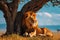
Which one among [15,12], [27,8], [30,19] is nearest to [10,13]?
[15,12]

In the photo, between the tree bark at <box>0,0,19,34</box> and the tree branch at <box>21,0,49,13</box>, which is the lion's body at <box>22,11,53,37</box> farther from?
the tree bark at <box>0,0,19,34</box>

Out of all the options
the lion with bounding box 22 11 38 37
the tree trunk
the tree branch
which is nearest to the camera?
the lion with bounding box 22 11 38 37

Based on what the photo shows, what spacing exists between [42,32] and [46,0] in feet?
6.38

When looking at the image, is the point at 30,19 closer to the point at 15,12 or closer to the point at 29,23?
the point at 29,23

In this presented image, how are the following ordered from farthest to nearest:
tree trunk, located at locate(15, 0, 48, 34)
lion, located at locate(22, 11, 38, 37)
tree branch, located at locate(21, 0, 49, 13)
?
tree branch, located at locate(21, 0, 49, 13), tree trunk, located at locate(15, 0, 48, 34), lion, located at locate(22, 11, 38, 37)

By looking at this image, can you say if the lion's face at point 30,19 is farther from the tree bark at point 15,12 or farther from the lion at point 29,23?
the tree bark at point 15,12

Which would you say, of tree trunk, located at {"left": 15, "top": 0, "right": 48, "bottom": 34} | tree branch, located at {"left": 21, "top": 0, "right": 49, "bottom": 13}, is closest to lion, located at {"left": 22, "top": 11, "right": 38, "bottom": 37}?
tree trunk, located at {"left": 15, "top": 0, "right": 48, "bottom": 34}

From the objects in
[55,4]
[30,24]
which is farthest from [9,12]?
[55,4]

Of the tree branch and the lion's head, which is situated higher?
the tree branch

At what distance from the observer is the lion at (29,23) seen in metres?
14.0

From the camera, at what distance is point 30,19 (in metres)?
14.1

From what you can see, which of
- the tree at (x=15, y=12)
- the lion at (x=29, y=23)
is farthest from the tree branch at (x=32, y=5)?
the lion at (x=29, y=23)

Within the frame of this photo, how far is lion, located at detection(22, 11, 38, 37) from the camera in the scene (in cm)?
1400

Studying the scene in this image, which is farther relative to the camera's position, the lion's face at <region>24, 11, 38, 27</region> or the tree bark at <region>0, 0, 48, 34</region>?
the tree bark at <region>0, 0, 48, 34</region>
